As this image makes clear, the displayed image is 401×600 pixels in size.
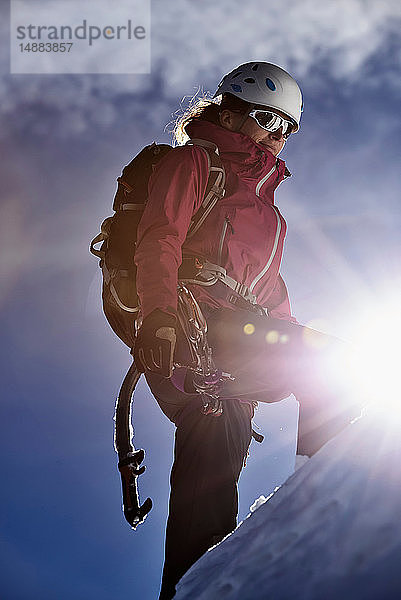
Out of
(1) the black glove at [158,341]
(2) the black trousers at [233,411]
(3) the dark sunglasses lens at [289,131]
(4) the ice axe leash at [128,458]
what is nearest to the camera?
(1) the black glove at [158,341]

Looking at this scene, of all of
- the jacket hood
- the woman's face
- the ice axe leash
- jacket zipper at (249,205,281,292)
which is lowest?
the ice axe leash

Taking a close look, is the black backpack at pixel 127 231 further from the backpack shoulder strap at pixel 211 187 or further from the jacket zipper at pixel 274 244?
the jacket zipper at pixel 274 244

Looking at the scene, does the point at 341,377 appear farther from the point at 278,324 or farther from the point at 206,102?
the point at 206,102

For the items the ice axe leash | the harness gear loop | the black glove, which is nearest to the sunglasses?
the harness gear loop

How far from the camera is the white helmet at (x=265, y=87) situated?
3885 millimetres

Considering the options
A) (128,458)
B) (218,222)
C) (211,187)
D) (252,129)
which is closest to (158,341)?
(218,222)

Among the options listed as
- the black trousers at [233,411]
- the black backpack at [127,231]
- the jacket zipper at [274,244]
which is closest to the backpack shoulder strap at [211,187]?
the black backpack at [127,231]

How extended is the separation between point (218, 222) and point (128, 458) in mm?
1754

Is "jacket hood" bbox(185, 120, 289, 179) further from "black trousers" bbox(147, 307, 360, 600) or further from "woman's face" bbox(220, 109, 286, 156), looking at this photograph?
"black trousers" bbox(147, 307, 360, 600)

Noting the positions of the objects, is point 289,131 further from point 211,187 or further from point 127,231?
point 127,231

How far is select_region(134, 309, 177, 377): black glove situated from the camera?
2.74 m

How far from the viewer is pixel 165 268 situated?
2941mm

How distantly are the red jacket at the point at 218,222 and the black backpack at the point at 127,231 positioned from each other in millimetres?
86

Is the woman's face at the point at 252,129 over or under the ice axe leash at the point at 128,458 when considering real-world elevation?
over
